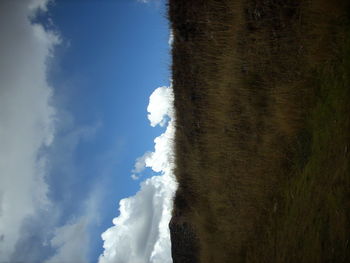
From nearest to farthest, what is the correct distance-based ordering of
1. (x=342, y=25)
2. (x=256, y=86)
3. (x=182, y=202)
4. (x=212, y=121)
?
(x=342, y=25) → (x=256, y=86) → (x=212, y=121) → (x=182, y=202)

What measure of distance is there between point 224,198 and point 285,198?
960 mm

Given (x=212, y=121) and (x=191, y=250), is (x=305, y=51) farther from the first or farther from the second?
(x=191, y=250)

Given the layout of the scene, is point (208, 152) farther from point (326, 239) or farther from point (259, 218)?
point (326, 239)

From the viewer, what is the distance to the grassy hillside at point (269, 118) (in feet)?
13.5

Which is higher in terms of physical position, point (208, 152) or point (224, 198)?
point (208, 152)

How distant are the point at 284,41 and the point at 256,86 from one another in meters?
0.70

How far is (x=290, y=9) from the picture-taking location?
4043 mm

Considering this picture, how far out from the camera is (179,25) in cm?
456

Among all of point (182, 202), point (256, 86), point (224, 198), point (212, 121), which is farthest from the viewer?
point (182, 202)

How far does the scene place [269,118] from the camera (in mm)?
4375

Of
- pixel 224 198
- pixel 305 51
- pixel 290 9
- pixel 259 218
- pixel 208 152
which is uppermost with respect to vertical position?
pixel 290 9

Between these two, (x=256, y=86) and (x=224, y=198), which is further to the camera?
(x=224, y=198)

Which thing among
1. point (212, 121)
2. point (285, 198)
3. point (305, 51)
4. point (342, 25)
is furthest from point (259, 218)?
point (342, 25)

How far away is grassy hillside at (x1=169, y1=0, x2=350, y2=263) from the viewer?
4113 mm
